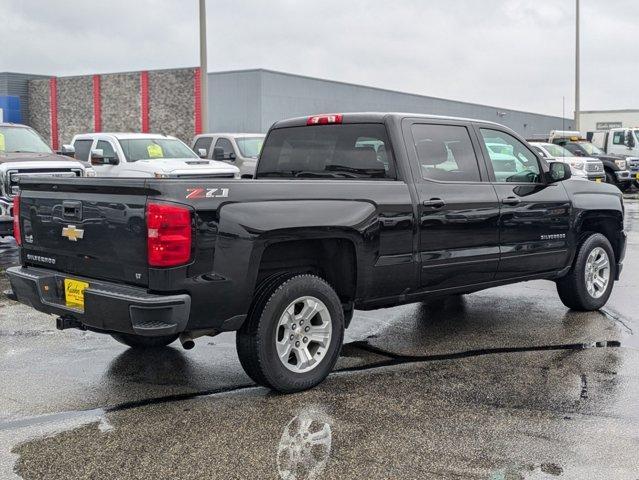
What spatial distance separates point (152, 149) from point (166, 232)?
1219 centimetres

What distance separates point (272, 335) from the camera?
4.91 metres

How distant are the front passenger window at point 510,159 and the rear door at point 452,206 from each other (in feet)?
0.75

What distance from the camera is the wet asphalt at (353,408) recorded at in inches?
153

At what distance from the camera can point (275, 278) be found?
5062 millimetres

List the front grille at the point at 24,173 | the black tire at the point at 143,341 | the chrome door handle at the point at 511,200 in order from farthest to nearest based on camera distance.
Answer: the front grille at the point at 24,173 < the chrome door handle at the point at 511,200 < the black tire at the point at 143,341

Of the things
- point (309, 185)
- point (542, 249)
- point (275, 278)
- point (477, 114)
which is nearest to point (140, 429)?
point (275, 278)

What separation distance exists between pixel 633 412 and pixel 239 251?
2.55 meters

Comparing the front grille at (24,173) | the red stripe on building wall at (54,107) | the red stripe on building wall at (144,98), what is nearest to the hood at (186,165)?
the front grille at (24,173)

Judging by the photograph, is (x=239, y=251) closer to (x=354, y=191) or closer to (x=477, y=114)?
(x=354, y=191)

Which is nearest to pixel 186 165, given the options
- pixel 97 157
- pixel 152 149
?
pixel 152 149

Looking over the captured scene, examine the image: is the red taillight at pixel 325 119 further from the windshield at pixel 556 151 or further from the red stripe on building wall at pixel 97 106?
the red stripe on building wall at pixel 97 106

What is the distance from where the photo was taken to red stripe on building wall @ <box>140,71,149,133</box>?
3928cm

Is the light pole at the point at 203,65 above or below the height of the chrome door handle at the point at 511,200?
above

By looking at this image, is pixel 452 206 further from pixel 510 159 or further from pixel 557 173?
pixel 557 173
